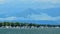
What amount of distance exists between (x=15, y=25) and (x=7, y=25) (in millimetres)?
2515

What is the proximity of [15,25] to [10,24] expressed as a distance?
215 centimetres

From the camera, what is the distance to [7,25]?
49.7 meters

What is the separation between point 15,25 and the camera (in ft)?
169

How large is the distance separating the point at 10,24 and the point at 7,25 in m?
0.71

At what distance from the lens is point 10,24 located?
163 ft
